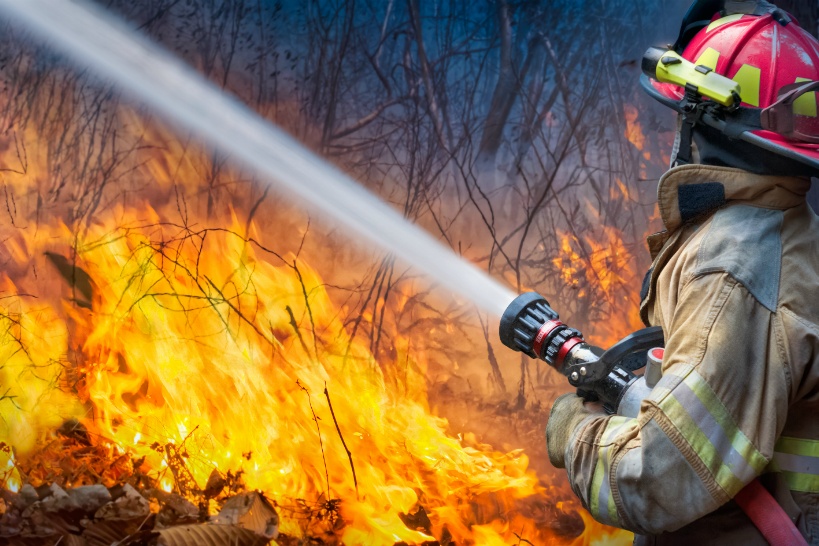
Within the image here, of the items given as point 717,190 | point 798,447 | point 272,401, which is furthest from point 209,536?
point 717,190

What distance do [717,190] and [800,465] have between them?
2.46ft

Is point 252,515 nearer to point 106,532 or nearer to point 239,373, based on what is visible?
point 106,532

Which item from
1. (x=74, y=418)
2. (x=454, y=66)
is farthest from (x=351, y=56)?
(x=74, y=418)

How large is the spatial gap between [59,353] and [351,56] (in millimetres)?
2357

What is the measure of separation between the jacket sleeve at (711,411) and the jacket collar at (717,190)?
27cm

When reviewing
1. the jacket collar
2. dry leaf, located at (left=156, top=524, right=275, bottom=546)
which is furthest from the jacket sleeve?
dry leaf, located at (left=156, top=524, right=275, bottom=546)

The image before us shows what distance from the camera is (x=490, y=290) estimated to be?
14.6 feet

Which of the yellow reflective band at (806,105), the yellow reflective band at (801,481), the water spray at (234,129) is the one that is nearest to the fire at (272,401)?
the water spray at (234,129)

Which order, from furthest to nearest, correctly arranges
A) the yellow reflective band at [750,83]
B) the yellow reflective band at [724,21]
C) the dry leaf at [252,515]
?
the dry leaf at [252,515], the yellow reflective band at [724,21], the yellow reflective band at [750,83]

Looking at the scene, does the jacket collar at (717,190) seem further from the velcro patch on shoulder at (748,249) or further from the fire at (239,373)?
the fire at (239,373)

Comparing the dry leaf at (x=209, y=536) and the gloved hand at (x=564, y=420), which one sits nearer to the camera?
the gloved hand at (x=564, y=420)

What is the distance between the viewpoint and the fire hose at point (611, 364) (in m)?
2.05

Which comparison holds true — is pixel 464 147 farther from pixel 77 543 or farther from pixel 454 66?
pixel 77 543

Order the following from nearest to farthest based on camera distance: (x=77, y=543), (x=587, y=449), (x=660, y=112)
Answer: (x=587, y=449)
(x=77, y=543)
(x=660, y=112)
